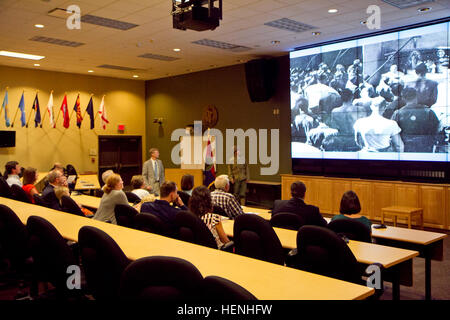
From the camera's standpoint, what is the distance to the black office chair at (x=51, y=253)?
9.11 feet

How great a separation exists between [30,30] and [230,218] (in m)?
5.82

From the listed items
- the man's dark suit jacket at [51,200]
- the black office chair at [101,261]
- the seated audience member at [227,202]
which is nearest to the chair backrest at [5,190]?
the man's dark suit jacket at [51,200]

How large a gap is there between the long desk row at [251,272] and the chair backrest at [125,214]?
1.80ft

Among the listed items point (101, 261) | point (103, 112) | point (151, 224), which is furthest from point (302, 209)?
point (103, 112)

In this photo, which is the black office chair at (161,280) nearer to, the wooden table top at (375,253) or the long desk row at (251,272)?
the long desk row at (251,272)

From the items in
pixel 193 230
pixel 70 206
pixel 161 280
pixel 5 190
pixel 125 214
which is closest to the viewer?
pixel 161 280

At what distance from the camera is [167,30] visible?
7828 millimetres

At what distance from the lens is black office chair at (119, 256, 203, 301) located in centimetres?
169

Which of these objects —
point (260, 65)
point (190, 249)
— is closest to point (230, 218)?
Answer: point (190, 249)

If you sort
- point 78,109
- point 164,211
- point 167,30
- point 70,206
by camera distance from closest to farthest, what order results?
point 164,211 < point 70,206 < point 167,30 < point 78,109

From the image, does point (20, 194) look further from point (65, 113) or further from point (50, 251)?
point (65, 113)

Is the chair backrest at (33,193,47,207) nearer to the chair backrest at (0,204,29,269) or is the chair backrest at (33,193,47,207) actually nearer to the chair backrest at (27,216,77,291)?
the chair backrest at (0,204,29,269)

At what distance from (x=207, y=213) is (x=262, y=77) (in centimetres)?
694
